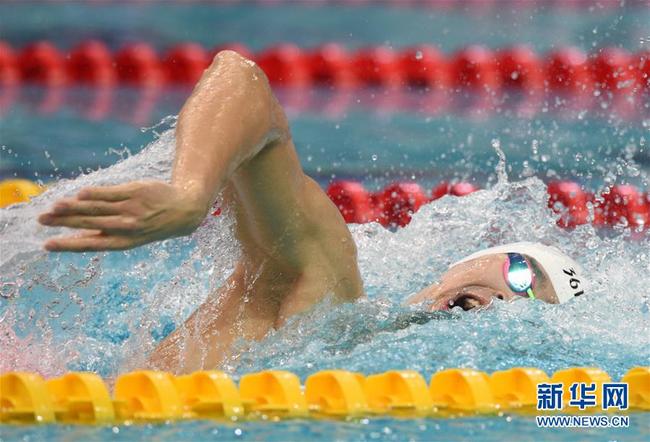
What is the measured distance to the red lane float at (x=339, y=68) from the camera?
5.30 m

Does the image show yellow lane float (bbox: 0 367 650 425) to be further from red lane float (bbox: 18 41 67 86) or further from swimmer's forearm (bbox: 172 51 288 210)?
red lane float (bbox: 18 41 67 86)

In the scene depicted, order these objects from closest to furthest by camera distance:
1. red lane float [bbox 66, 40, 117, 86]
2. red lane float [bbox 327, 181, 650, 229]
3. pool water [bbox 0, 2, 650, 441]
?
pool water [bbox 0, 2, 650, 441], red lane float [bbox 327, 181, 650, 229], red lane float [bbox 66, 40, 117, 86]

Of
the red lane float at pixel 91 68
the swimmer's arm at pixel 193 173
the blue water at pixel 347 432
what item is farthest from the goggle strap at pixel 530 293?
the red lane float at pixel 91 68

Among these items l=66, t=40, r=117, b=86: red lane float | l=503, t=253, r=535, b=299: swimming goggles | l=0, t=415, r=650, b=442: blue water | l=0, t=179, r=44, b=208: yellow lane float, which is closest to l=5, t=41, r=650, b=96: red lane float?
l=66, t=40, r=117, b=86: red lane float

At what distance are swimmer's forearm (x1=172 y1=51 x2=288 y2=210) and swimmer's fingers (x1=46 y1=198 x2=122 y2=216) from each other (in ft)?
0.40

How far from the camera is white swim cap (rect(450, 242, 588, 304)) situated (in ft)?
7.63

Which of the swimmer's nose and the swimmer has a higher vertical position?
the swimmer

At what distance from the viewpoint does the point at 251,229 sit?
6.45ft

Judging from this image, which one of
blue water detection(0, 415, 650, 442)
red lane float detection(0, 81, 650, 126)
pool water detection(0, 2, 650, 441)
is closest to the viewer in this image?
blue water detection(0, 415, 650, 442)

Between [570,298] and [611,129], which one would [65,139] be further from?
[570,298]

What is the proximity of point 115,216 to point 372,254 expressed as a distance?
1.68m

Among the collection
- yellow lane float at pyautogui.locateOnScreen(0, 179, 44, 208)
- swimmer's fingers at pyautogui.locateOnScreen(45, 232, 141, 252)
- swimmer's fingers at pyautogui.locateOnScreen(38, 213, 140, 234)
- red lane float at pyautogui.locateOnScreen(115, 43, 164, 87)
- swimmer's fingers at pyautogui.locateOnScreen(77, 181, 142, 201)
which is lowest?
yellow lane float at pyautogui.locateOnScreen(0, 179, 44, 208)

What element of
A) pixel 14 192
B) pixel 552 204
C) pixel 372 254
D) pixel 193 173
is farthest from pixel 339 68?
pixel 193 173

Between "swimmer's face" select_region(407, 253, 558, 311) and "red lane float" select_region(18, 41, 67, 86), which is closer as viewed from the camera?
"swimmer's face" select_region(407, 253, 558, 311)
